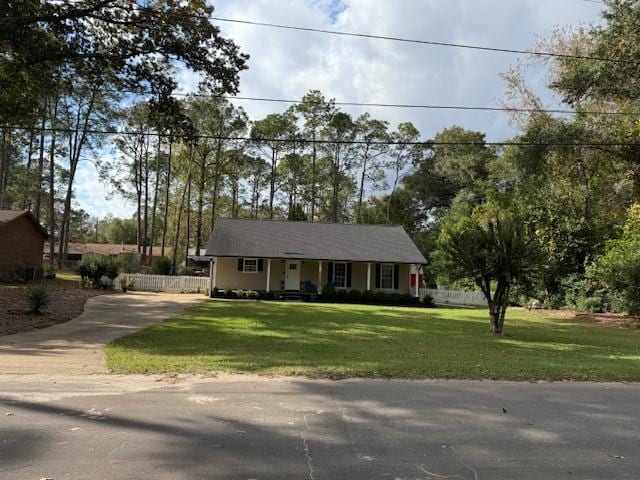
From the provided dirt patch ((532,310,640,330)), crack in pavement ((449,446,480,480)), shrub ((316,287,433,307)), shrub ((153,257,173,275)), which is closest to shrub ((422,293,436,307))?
Answer: shrub ((316,287,433,307))

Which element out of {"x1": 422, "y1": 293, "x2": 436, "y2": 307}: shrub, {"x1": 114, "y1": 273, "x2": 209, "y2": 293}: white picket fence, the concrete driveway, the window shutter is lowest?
the concrete driveway

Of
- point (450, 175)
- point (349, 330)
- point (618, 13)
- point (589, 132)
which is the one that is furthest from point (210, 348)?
point (450, 175)

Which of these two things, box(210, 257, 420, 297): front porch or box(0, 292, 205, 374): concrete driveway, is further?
box(210, 257, 420, 297): front porch

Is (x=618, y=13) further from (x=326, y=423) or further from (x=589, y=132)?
(x=326, y=423)

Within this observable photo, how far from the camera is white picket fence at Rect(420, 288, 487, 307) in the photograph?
32.7 m

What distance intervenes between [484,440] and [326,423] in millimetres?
1619

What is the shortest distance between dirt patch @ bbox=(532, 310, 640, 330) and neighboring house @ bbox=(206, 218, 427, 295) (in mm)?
8258

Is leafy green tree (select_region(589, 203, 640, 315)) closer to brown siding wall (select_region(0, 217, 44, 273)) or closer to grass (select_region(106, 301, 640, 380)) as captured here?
grass (select_region(106, 301, 640, 380))

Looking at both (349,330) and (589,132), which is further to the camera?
(589,132)

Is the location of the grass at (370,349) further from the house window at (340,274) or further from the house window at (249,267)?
the house window at (340,274)

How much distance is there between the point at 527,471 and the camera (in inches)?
174

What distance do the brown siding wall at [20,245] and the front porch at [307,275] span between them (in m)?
10.7

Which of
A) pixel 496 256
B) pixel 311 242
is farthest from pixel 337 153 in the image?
pixel 496 256

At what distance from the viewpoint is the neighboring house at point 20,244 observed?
28.1m
